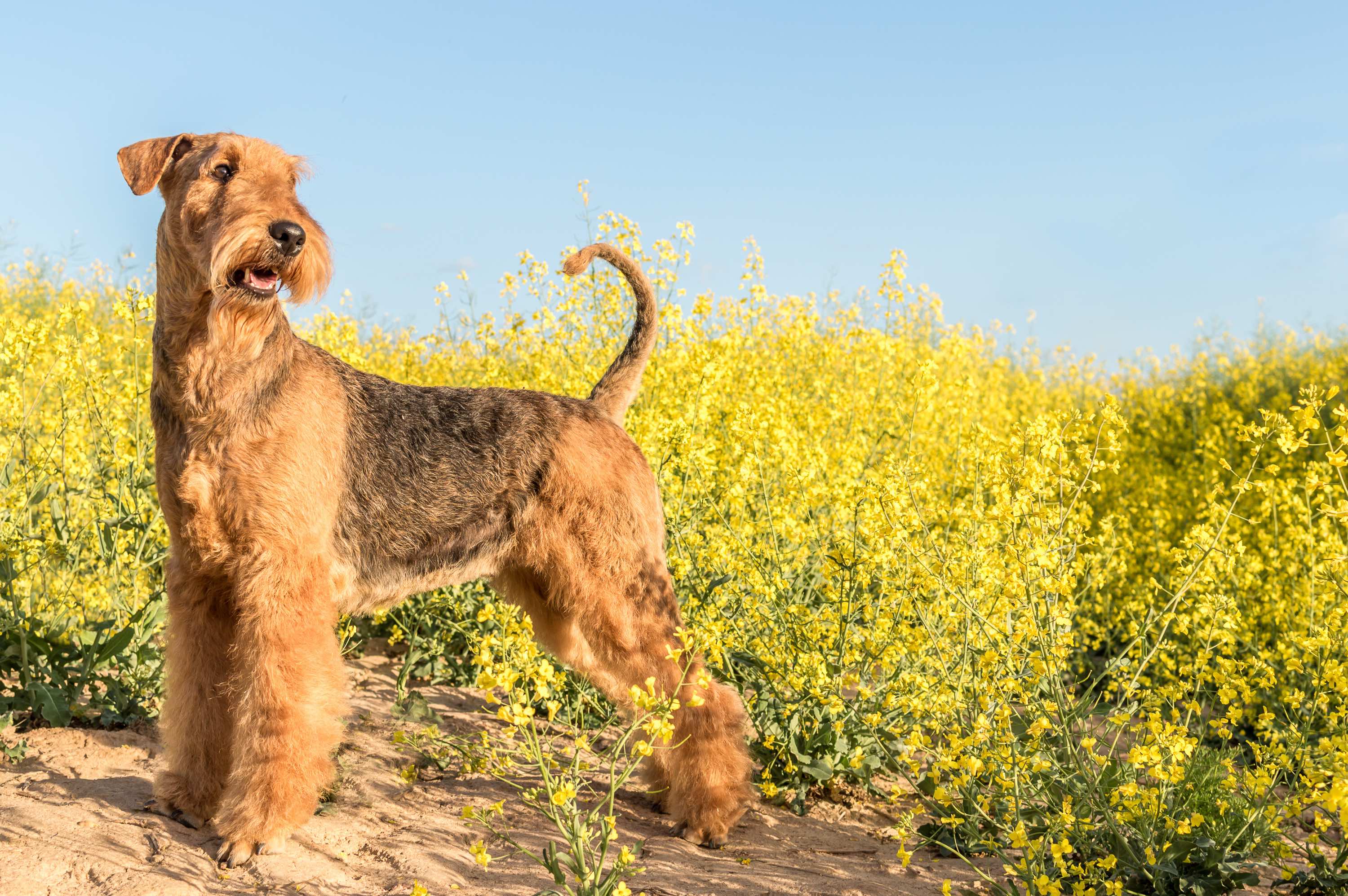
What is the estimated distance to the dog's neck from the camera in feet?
10.7

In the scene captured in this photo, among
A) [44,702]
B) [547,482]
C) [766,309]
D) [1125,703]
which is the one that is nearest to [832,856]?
[547,482]

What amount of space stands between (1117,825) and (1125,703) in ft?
8.79

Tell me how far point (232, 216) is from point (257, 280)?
0.21m

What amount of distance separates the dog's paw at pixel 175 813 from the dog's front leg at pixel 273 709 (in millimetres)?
277

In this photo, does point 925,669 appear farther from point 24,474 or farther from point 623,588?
point 24,474

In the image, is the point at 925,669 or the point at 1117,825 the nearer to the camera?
the point at 1117,825

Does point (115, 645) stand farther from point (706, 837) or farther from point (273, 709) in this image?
point (706, 837)

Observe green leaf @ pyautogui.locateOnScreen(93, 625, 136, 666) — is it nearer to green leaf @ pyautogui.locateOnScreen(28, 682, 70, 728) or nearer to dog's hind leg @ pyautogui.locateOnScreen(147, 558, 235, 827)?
green leaf @ pyautogui.locateOnScreen(28, 682, 70, 728)

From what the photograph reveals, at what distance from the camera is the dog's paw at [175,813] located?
11.5 feet

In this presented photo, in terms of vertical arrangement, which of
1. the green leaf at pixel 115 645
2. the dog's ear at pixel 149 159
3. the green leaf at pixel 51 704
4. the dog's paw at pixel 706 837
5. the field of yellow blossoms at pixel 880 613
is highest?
the dog's ear at pixel 149 159

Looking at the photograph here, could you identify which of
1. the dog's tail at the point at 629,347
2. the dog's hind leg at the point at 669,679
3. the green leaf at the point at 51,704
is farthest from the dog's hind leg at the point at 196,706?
the dog's tail at the point at 629,347

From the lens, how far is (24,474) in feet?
14.9

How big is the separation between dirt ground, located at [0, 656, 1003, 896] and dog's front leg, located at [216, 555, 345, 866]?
145 millimetres

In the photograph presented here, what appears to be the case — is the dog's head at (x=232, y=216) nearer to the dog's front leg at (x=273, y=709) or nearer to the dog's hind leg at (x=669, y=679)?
the dog's front leg at (x=273, y=709)
